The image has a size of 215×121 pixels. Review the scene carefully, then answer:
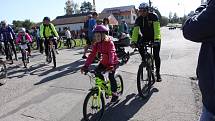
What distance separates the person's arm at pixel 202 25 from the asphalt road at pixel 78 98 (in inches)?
152

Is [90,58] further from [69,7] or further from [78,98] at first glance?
[69,7]

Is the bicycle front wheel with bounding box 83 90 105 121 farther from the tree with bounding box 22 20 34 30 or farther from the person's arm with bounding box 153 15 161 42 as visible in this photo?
the tree with bounding box 22 20 34 30

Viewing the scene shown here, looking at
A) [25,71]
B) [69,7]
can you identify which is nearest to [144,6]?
[25,71]

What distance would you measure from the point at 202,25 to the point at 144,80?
556 cm

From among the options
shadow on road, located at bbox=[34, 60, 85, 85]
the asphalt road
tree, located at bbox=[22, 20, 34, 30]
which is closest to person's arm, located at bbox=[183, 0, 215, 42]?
the asphalt road

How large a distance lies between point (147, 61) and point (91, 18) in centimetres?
667

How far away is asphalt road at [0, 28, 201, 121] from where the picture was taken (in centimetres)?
646

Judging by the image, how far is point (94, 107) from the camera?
6.00 metres

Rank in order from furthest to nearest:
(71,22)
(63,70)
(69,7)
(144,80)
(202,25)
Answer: (69,7)
(71,22)
(63,70)
(144,80)
(202,25)

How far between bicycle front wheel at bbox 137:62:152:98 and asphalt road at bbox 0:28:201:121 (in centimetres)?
18

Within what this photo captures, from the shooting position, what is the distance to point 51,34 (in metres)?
13.4

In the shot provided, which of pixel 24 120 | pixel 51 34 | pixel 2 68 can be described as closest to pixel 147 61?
pixel 24 120

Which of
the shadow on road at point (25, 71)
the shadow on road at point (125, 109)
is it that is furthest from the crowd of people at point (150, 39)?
the shadow on road at point (25, 71)

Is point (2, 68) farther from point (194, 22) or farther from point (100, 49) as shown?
point (194, 22)
